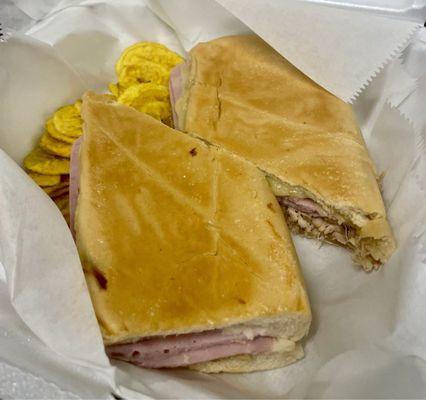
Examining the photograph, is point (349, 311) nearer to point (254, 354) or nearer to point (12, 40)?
point (254, 354)

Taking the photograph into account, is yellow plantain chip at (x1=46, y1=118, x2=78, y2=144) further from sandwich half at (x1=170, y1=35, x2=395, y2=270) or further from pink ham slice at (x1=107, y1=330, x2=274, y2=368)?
pink ham slice at (x1=107, y1=330, x2=274, y2=368)

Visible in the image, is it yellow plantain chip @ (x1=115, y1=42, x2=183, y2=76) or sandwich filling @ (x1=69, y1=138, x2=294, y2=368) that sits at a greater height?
yellow plantain chip @ (x1=115, y1=42, x2=183, y2=76)

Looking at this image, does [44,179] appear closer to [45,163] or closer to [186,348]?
[45,163]

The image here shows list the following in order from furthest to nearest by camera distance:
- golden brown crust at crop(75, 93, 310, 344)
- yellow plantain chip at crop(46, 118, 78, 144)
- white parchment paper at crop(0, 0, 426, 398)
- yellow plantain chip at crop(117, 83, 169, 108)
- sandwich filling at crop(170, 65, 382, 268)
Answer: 1. yellow plantain chip at crop(117, 83, 169, 108)
2. yellow plantain chip at crop(46, 118, 78, 144)
3. sandwich filling at crop(170, 65, 382, 268)
4. golden brown crust at crop(75, 93, 310, 344)
5. white parchment paper at crop(0, 0, 426, 398)

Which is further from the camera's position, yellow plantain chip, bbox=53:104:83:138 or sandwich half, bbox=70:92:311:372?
yellow plantain chip, bbox=53:104:83:138

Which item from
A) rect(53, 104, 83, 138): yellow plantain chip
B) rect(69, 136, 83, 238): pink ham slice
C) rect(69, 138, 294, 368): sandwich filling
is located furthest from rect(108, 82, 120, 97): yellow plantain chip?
rect(69, 138, 294, 368): sandwich filling

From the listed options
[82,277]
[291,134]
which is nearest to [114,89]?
[291,134]

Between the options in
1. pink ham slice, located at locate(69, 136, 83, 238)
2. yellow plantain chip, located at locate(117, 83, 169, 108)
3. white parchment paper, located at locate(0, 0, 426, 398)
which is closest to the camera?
white parchment paper, located at locate(0, 0, 426, 398)

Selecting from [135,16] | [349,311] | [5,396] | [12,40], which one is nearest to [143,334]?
[5,396]
